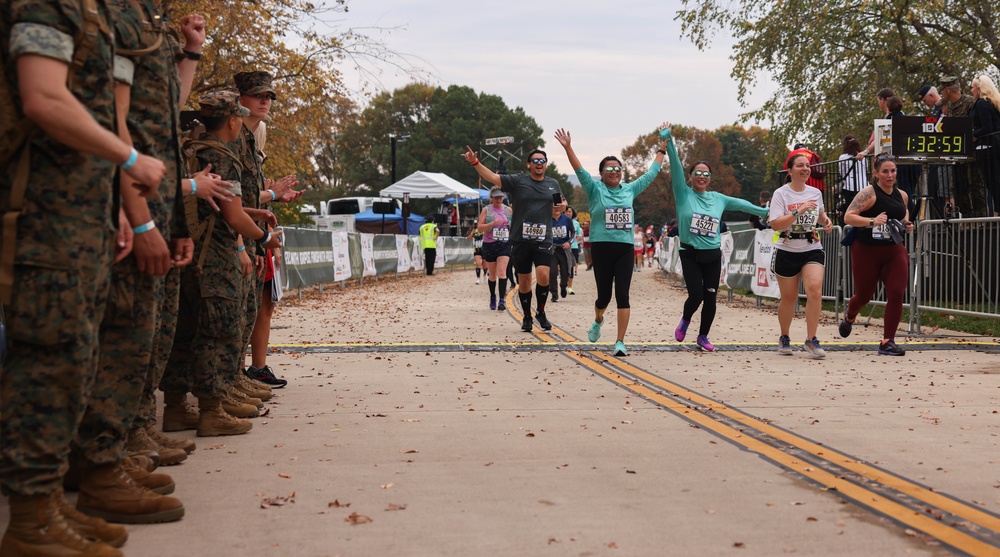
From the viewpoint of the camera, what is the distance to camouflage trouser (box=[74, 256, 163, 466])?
390cm

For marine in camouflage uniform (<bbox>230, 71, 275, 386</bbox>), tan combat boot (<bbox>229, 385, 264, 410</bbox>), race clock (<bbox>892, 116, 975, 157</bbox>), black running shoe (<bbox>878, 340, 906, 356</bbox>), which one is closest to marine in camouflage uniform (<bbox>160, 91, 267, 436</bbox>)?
marine in camouflage uniform (<bbox>230, 71, 275, 386</bbox>)

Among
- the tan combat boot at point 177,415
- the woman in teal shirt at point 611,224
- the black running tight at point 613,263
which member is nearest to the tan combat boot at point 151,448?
the tan combat boot at point 177,415

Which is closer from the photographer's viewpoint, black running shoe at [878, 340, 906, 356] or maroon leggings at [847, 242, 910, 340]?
black running shoe at [878, 340, 906, 356]

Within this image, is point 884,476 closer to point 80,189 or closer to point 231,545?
point 231,545

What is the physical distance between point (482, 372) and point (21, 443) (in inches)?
225

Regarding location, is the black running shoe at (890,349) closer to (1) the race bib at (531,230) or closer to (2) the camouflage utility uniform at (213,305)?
(1) the race bib at (531,230)

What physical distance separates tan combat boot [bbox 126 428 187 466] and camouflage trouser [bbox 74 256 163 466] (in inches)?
28.9

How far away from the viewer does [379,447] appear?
555cm

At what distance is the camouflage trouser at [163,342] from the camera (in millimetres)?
4738

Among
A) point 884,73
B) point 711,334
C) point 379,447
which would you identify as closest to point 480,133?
point 884,73

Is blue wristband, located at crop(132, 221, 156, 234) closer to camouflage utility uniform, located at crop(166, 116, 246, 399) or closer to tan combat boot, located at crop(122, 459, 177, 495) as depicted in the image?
tan combat boot, located at crop(122, 459, 177, 495)

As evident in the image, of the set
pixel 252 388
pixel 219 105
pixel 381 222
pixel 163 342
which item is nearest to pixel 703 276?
pixel 252 388

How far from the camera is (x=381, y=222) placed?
57.1 meters

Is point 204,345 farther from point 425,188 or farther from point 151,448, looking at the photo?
point 425,188
